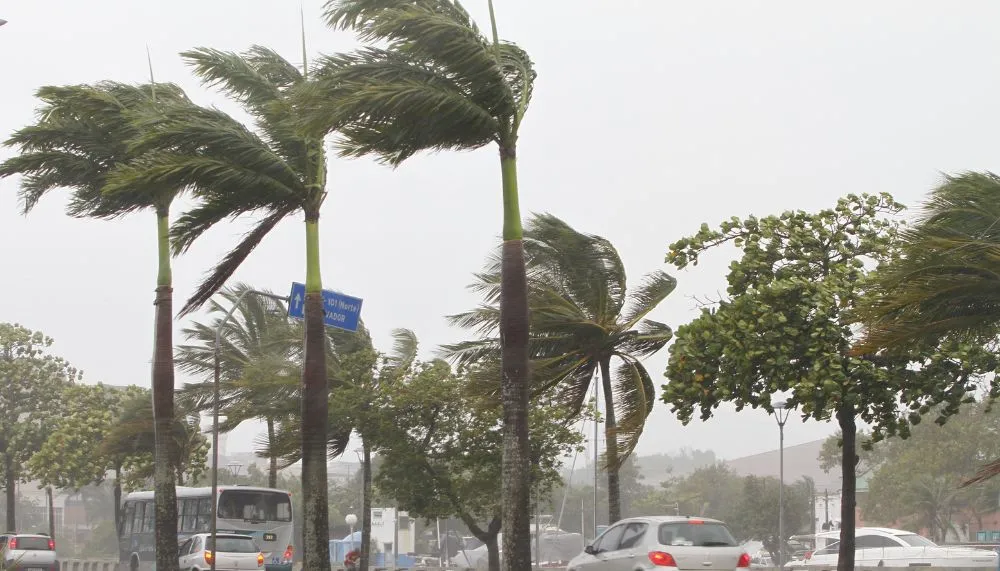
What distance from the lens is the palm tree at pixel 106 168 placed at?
22.9 metres

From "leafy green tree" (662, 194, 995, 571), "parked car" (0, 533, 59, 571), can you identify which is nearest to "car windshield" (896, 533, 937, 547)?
"leafy green tree" (662, 194, 995, 571)

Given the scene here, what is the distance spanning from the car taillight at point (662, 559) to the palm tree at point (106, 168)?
11456 millimetres

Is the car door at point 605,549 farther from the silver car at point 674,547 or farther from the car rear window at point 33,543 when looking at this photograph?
the car rear window at point 33,543

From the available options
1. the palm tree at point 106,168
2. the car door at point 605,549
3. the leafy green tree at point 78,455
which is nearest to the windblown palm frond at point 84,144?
the palm tree at point 106,168

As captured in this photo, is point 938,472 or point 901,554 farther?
point 938,472

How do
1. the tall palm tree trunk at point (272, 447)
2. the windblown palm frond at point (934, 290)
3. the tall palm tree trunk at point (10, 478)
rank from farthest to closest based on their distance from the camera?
1. the tall palm tree trunk at point (10, 478)
2. the tall palm tree trunk at point (272, 447)
3. the windblown palm frond at point (934, 290)

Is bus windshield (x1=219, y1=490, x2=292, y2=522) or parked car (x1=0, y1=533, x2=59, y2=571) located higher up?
bus windshield (x1=219, y1=490, x2=292, y2=522)

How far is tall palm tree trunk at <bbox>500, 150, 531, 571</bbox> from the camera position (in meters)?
15.4

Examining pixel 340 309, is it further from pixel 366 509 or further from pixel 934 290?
pixel 934 290

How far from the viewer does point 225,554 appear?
27844 millimetres

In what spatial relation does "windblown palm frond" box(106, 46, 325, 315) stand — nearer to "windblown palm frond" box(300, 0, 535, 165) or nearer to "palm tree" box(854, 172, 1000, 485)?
"windblown palm frond" box(300, 0, 535, 165)

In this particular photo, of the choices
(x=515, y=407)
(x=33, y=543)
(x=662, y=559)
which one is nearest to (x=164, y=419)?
(x=515, y=407)

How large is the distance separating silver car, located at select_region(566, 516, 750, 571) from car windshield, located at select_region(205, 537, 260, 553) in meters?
13.8

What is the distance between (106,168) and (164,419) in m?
5.39
